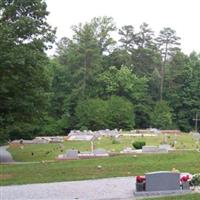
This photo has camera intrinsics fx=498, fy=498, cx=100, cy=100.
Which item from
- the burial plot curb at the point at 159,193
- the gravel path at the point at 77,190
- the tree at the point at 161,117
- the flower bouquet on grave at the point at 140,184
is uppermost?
the tree at the point at 161,117

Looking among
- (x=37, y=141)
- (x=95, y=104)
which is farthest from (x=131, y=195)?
(x=95, y=104)

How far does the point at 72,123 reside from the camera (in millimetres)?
68750

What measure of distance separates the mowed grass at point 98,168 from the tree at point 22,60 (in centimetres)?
799

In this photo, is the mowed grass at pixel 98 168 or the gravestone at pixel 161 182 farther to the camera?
the mowed grass at pixel 98 168

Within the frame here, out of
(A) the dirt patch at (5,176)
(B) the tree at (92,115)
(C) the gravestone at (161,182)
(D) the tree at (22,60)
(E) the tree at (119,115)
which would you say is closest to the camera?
(C) the gravestone at (161,182)

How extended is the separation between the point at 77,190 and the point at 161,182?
2.95 meters

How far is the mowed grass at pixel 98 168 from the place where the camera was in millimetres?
19766

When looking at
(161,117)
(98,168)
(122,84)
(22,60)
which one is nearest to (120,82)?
(122,84)

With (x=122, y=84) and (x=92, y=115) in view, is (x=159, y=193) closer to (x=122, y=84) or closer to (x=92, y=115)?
(x=92, y=115)

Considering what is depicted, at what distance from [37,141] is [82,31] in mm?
28511

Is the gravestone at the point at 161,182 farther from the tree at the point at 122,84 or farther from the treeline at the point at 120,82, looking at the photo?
the tree at the point at 122,84

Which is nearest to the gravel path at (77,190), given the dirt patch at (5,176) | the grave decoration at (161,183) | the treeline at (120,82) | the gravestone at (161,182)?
the grave decoration at (161,183)

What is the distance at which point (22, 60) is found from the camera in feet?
92.9

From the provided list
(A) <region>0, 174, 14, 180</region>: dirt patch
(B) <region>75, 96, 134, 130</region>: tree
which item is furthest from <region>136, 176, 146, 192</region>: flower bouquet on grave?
(B) <region>75, 96, 134, 130</region>: tree
